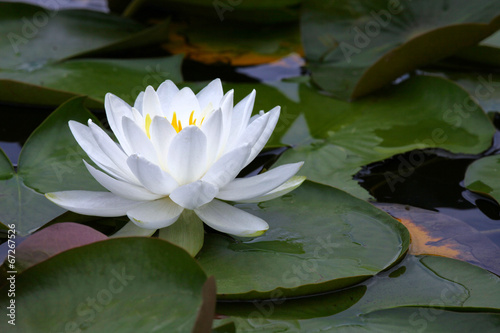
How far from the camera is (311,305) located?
1.31 metres

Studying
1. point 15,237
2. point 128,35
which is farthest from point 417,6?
point 15,237

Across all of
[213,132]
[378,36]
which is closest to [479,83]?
[378,36]

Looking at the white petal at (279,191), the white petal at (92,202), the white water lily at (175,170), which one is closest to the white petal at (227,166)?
the white water lily at (175,170)

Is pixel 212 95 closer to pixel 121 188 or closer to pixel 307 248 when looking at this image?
pixel 121 188

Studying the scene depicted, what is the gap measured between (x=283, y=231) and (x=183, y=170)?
371 mm

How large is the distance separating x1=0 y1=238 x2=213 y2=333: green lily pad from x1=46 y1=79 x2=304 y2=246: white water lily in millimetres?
137

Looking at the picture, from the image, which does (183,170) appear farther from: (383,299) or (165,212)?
(383,299)

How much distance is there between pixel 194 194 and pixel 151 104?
363mm

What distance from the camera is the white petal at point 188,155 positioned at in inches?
49.1

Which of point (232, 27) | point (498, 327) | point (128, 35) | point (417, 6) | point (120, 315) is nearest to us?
point (120, 315)

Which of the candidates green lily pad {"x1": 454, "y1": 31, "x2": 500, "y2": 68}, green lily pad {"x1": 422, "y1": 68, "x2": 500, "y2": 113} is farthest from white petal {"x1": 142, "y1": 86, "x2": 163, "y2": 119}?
green lily pad {"x1": 454, "y1": 31, "x2": 500, "y2": 68}

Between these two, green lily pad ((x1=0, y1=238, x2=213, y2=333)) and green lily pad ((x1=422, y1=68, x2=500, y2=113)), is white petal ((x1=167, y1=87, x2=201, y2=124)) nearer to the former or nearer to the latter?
green lily pad ((x1=0, y1=238, x2=213, y2=333))

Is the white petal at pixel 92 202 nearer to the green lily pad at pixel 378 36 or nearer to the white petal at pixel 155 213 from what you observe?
the white petal at pixel 155 213

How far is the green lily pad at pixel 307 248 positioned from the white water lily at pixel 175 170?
11 cm
